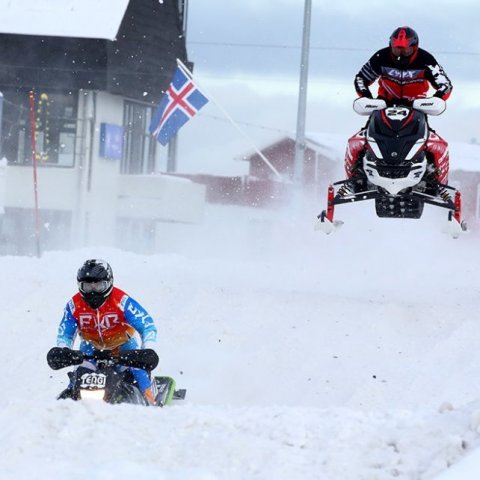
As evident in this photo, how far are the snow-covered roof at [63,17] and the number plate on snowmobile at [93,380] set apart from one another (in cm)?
2371

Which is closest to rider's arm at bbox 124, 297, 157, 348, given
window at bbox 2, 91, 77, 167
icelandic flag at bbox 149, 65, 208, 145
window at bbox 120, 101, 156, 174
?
icelandic flag at bbox 149, 65, 208, 145

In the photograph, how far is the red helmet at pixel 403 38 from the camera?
35.6ft

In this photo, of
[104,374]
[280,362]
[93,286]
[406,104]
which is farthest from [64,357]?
[280,362]

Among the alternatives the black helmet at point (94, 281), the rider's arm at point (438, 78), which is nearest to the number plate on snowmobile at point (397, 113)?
the rider's arm at point (438, 78)

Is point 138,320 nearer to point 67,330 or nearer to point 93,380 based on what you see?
point 67,330

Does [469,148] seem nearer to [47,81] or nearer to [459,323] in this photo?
[47,81]

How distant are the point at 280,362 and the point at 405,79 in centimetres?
424

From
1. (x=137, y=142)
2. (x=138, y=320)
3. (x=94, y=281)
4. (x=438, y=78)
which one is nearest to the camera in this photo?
(x=94, y=281)

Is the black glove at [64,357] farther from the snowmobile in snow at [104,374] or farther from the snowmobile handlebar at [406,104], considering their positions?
the snowmobile handlebar at [406,104]

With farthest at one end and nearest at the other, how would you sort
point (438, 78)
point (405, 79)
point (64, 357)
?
point (405, 79) → point (438, 78) → point (64, 357)

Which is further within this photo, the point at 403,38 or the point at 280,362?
the point at 280,362

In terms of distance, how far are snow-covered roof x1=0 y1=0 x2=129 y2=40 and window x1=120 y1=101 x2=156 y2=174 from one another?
3.00 m

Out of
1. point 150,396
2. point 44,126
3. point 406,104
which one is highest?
point 44,126

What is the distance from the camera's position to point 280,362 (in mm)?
13641
